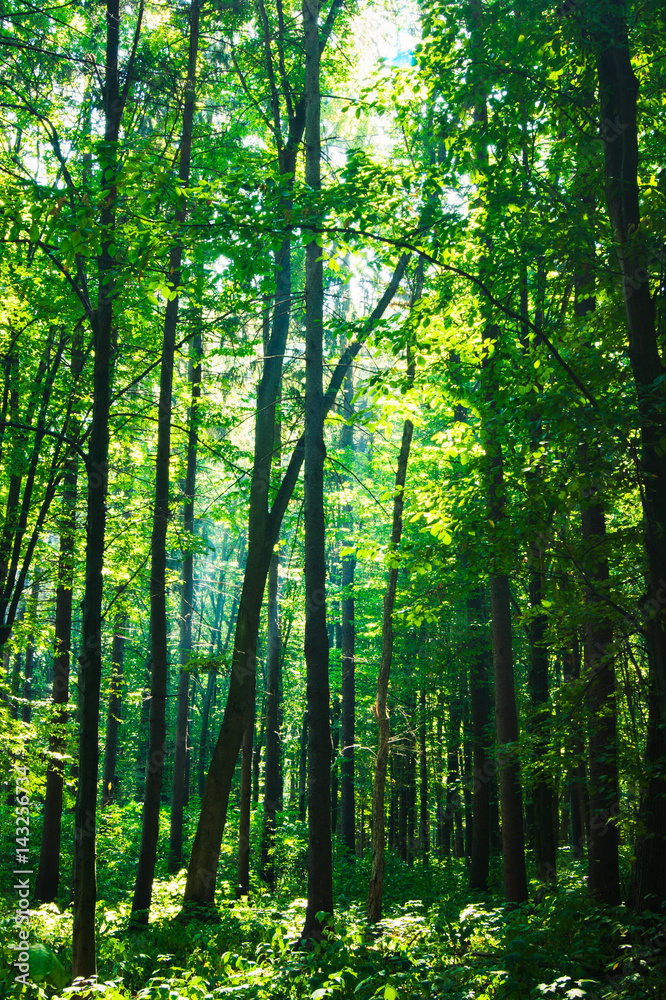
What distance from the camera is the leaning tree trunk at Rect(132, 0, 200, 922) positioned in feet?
31.6

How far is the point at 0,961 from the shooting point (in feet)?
22.7

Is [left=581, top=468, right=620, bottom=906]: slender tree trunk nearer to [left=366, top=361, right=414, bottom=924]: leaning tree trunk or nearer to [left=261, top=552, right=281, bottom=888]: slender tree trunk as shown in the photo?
[left=366, top=361, right=414, bottom=924]: leaning tree trunk

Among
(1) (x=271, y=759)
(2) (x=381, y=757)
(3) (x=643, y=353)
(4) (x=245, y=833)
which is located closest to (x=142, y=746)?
(1) (x=271, y=759)

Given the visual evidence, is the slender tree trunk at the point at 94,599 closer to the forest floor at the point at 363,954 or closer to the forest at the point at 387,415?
the forest at the point at 387,415

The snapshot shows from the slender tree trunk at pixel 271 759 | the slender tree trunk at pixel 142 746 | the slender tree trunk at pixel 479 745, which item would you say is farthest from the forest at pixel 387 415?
the slender tree trunk at pixel 142 746

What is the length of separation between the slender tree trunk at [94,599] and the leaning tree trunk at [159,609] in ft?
8.52

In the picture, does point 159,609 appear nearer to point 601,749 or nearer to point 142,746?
point 601,749

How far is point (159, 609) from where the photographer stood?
33.6ft

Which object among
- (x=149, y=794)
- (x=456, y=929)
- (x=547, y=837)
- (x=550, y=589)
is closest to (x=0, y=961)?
(x=149, y=794)

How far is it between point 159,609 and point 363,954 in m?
5.54

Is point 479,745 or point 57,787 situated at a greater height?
point 479,745

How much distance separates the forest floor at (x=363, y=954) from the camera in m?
4.85

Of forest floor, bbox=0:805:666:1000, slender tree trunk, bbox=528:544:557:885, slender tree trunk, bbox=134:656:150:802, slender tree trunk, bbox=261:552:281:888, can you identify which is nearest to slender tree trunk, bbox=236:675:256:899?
forest floor, bbox=0:805:666:1000

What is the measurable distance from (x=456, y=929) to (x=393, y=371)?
6618 mm
